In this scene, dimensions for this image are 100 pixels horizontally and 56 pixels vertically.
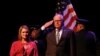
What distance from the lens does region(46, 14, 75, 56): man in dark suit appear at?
8.79 metres

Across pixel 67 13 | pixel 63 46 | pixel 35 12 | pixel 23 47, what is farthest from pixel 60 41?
pixel 35 12

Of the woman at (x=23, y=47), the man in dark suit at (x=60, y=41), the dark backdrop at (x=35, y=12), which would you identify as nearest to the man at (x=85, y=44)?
the man in dark suit at (x=60, y=41)

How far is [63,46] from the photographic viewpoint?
884 centimetres

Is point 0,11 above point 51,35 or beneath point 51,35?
above

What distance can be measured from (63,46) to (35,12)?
6.17 metres

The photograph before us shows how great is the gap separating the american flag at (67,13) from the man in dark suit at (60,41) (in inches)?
109

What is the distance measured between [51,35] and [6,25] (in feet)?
17.4

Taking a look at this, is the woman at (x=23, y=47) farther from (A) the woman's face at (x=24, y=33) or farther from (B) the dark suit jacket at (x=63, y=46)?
(B) the dark suit jacket at (x=63, y=46)

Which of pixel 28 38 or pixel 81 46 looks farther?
pixel 81 46

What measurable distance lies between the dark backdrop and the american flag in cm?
203

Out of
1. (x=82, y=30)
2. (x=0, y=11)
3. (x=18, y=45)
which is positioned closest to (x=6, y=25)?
(x=0, y=11)

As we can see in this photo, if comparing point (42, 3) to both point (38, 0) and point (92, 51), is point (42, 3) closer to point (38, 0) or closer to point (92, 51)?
point (38, 0)

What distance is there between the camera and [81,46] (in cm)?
973

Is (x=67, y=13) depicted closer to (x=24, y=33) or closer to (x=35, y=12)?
(x=35, y=12)
